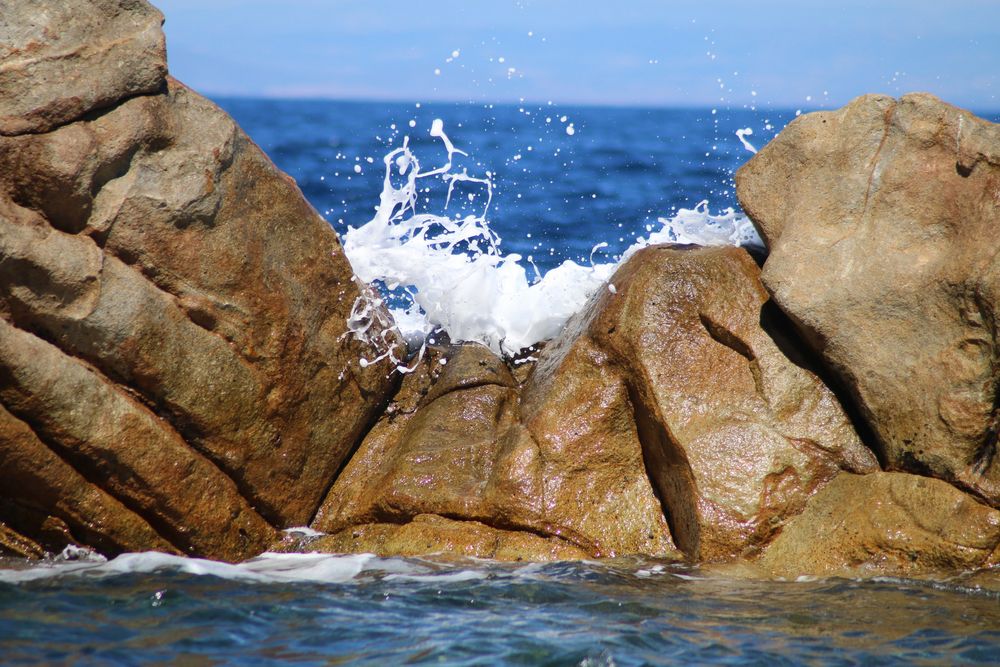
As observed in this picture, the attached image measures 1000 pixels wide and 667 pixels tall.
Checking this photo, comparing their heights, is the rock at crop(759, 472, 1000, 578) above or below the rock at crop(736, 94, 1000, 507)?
below

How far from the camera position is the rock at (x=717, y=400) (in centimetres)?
453

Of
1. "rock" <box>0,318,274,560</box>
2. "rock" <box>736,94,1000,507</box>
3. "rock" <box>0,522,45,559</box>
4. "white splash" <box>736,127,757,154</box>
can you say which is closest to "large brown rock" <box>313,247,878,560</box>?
"rock" <box>736,94,1000,507</box>

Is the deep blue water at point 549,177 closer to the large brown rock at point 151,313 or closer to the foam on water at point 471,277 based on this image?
the foam on water at point 471,277

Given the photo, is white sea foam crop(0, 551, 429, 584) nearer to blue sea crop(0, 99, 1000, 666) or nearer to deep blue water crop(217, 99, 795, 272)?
blue sea crop(0, 99, 1000, 666)

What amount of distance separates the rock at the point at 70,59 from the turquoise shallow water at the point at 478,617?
191cm

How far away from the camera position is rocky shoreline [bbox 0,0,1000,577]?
428 cm

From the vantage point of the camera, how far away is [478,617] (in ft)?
12.5

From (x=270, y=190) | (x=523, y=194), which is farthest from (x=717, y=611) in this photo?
(x=523, y=194)

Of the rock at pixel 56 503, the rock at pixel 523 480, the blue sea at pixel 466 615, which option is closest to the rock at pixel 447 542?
the rock at pixel 523 480

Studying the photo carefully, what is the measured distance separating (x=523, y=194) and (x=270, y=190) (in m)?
10.3

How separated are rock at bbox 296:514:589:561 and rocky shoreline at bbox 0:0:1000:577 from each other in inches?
0.6

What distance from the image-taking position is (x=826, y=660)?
11.3 feet

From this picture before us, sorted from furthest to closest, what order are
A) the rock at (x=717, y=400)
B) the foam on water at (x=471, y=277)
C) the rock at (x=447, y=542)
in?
1. the foam on water at (x=471, y=277)
2. the rock at (x=447, y=542)
3. the rock at (x=717, y=400)

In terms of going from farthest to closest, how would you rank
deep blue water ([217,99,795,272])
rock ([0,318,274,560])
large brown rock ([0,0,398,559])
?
deep blue water ([217,99,795,272]) < large brown rock ([0,0,398,559]) < rock ([0,318,274,560])
